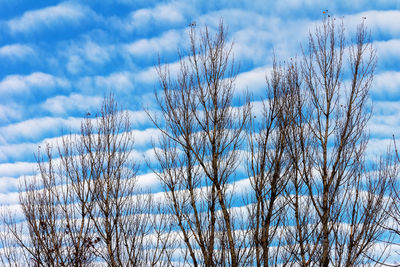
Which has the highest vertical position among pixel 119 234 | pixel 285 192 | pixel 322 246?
pixel 285 192

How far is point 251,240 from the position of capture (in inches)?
Answer: 373

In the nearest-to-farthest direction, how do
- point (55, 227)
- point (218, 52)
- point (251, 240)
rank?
point (251, 240)
point (218, 52)
point (55, 227)

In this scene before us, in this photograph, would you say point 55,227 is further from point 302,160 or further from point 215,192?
point 302,160

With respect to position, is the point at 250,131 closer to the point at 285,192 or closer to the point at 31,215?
the point at 285,192

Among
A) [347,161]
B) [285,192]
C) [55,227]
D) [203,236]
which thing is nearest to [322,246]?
[285,192]

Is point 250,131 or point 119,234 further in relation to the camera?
point 119,234

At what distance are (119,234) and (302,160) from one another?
16.5 ft

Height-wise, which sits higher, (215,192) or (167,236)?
(215,192)

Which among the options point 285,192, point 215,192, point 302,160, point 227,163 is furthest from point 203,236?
point 302,160

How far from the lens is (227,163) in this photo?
32.0 ft

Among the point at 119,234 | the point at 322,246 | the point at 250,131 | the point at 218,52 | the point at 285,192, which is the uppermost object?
the point at 218,52

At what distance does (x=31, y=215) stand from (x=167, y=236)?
386cm

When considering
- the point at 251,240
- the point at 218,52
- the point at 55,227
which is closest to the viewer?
the point at 251,240

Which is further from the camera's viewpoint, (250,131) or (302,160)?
(302,160)
